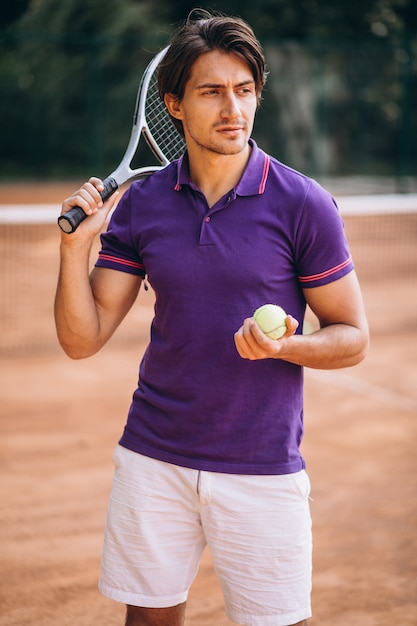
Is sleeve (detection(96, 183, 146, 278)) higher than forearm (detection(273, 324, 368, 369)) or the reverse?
higher

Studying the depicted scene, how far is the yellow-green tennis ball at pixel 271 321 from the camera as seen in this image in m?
2.15

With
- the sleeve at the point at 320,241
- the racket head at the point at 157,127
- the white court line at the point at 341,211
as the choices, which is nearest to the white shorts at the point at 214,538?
the sleeve at the point at 320,241

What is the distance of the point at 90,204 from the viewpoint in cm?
254

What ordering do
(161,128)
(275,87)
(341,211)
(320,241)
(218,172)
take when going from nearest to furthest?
(320,241)
(218,172)
(161,128)
(341,211)
(275,87)

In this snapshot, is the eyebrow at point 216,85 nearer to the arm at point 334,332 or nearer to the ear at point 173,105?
the ear at point 173,105

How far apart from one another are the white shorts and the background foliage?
53.5ft

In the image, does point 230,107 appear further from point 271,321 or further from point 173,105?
point 271,321

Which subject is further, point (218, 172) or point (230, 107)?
point (218, 172)

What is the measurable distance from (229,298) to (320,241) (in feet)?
0.87

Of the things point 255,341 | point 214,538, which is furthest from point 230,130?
point 214,538

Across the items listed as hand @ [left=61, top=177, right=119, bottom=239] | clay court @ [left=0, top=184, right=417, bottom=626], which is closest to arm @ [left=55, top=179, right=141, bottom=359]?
hand @ [left=61, top=177, right=119, bottom=239]

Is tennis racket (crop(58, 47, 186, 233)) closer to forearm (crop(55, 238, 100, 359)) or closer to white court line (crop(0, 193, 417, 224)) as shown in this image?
forearm (crop(55, 238, 100, 359))

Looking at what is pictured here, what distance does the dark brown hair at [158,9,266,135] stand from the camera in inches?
93.1

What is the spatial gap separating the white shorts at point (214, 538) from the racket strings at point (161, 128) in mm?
1089
